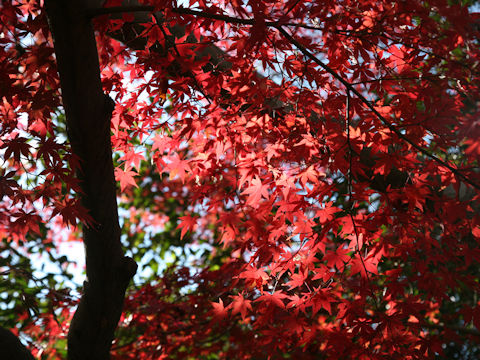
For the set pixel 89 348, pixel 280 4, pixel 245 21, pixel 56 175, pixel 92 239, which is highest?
pixel 280 4

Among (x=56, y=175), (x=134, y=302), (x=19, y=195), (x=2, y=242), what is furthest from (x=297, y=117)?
(x=2, y=242)

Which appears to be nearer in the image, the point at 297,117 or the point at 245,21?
the point at 245,21

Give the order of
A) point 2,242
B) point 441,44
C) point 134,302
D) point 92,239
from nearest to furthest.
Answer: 1. point 441,44
2. point 92,239
3. point 134,302
4. point 2,242

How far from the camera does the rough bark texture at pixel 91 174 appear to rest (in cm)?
175

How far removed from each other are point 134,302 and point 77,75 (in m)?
2.33

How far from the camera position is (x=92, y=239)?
2.09 meters

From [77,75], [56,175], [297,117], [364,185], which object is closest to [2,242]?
[56,175]

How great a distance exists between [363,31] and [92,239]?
1.68 meters

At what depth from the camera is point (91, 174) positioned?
198 cm

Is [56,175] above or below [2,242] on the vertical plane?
below

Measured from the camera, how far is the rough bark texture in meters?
1.75

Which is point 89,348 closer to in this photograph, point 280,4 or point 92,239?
point 92,239

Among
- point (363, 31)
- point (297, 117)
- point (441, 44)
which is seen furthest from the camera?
point (297, 117)

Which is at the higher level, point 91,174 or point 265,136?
point 265,136
